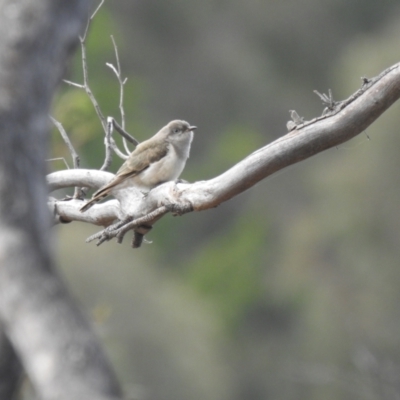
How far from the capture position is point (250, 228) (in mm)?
39000

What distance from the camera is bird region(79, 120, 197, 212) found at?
663 centimetres

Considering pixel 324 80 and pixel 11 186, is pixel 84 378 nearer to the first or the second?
pixel 11 186

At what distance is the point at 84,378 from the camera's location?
2.46 metres

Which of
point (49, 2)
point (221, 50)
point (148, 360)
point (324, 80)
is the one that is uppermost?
point (221, 50)

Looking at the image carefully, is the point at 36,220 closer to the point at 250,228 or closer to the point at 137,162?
the point at 137,162

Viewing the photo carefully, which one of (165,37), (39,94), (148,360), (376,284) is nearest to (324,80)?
(165,37)

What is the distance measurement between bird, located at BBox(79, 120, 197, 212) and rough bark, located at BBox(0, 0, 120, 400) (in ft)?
11.8

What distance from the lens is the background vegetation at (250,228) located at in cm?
2778

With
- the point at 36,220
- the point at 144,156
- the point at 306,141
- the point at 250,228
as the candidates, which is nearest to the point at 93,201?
the point at 144,156

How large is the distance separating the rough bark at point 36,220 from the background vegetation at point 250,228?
→ 17.0 meters

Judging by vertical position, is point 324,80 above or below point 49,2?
above

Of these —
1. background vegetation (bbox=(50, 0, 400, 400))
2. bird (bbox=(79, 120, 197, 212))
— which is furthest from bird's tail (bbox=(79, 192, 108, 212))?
background vegetation (bbox=(50, 0, 400, 400))

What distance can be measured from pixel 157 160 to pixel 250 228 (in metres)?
31.8

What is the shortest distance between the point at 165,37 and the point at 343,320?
20124mm
